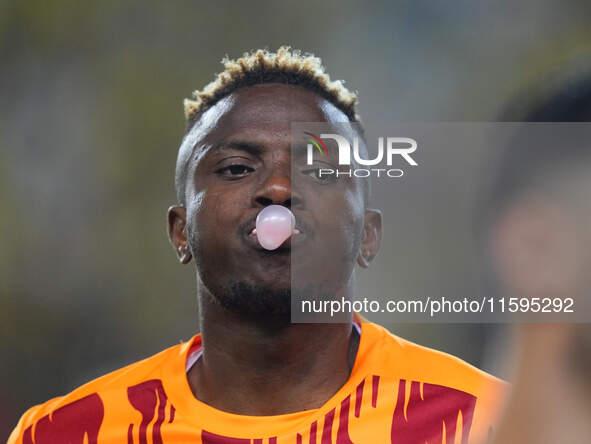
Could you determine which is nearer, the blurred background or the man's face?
the man's face

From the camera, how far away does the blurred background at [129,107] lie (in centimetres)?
250

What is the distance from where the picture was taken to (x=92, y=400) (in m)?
2.03

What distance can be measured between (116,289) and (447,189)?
1236 mm

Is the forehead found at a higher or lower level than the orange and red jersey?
higher

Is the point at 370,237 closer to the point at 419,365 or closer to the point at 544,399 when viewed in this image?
the point at 419,365

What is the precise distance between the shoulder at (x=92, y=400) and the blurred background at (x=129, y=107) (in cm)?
40

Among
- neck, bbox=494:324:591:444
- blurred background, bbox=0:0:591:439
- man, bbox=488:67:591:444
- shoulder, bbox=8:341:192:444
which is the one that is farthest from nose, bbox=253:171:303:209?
neck, bbox=494:324:591:444

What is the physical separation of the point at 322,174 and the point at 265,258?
0.96 feet

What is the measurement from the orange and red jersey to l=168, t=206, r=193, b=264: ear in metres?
0.31

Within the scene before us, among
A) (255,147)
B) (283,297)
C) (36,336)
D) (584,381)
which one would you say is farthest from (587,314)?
(36,336)

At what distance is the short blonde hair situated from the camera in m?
2.14

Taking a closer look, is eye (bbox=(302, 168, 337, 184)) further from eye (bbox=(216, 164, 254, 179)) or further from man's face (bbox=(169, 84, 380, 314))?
eye (bbox=(216, 164, 254, 179))

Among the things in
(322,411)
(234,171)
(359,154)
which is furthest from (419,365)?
(234,171)

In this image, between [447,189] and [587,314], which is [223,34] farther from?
[587,314]
